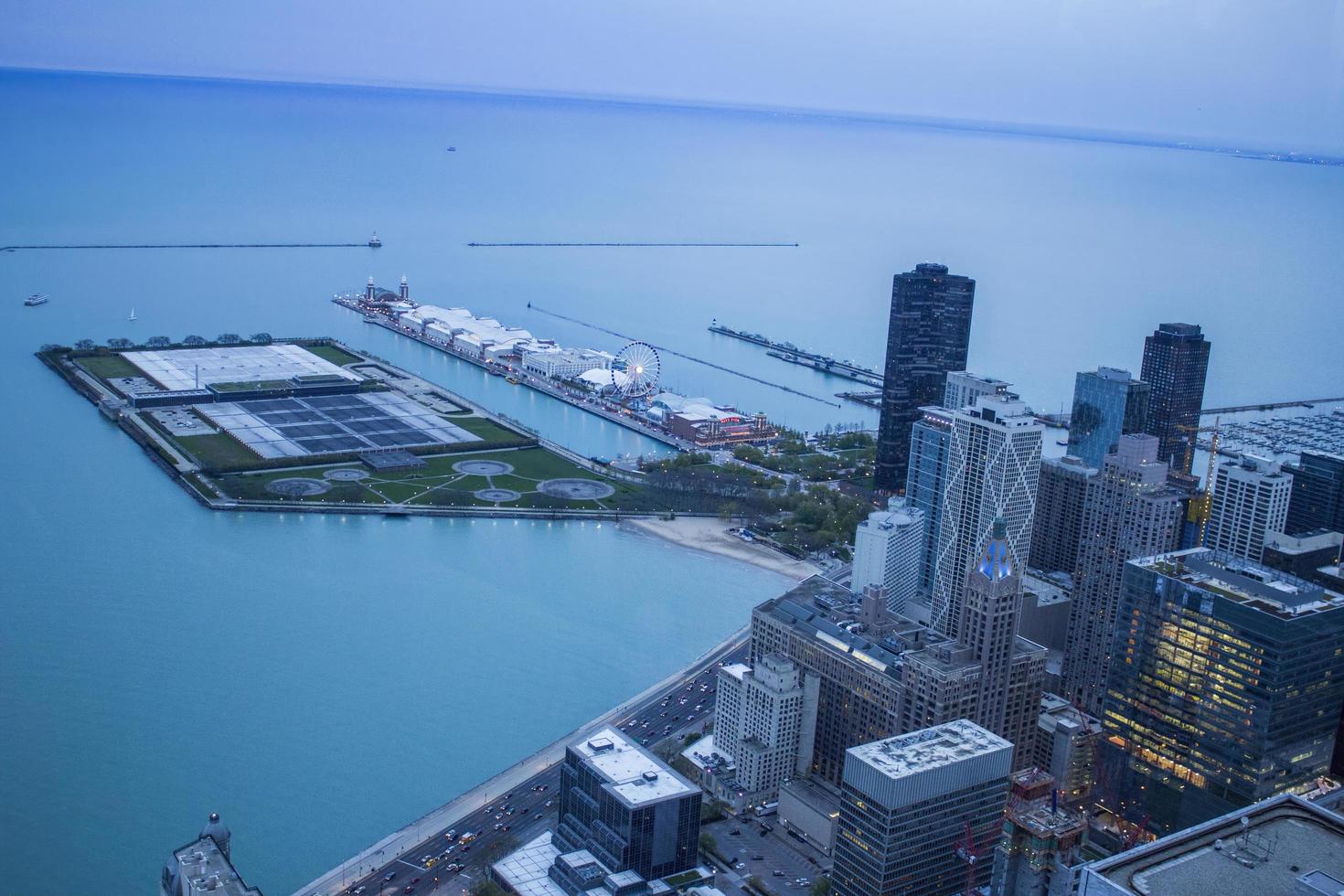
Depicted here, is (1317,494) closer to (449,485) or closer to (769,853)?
(769,853)

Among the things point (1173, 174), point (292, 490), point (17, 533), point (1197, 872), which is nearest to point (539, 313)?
point (292, 490)

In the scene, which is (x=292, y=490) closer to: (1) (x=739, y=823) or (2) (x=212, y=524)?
(2) (x=212, y=524)

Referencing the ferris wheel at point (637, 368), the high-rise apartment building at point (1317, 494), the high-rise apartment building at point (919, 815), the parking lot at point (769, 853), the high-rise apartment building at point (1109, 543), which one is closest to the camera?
the high-rise apartment building at point (919, 815)

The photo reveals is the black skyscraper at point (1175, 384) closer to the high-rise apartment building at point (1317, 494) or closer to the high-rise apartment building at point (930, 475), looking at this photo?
the high-rise apartment building at point (1317, 494)

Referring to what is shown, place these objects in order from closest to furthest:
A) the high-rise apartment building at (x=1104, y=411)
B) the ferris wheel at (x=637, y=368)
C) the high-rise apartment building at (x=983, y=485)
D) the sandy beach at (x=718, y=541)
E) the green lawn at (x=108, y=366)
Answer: the high-rise apartment building at (x=983, y=485) → the sandy beach at (x=718, y=541) → the high-rise apartment building at (x=1104, y=411) → the green lawn at (x=108, y=366) → the ferris wheel at (x=637, y=368)

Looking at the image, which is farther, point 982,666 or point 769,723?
point 769,723

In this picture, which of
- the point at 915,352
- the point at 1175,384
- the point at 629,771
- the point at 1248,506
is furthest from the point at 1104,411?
the point at 629,771

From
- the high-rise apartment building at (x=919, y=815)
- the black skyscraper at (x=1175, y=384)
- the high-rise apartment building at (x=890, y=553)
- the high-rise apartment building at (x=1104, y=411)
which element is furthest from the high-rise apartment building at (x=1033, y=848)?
the black skyscraper at (x=1175, y=384)
